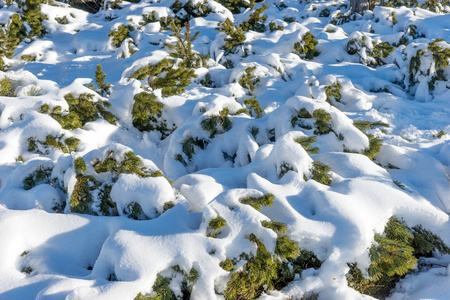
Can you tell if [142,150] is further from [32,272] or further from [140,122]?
[32,272]

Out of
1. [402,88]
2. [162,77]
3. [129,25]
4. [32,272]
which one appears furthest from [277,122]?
[129,25]

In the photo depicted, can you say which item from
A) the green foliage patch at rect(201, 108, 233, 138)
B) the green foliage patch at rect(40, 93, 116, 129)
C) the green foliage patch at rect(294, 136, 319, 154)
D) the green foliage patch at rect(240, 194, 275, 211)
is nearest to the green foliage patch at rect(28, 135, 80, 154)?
the green foliage patch at rect(40, 93, 116, 129)

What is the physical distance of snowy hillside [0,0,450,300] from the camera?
2.30 meters

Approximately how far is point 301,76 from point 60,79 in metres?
5.91

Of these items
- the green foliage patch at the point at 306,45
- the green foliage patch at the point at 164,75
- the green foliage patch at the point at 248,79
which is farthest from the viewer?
the green foliage patch at the point at 306,45

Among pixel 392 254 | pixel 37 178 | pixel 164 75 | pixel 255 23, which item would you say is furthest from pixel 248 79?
pixel 255 23

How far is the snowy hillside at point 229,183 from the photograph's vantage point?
2.30m

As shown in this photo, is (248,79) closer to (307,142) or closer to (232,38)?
(232,38)

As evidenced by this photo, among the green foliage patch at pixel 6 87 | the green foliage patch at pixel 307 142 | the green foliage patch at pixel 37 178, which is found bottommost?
the green foliage patch at pixel 37 178

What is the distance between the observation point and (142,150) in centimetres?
469

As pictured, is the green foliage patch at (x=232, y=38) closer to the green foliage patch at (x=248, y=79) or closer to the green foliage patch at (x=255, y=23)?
the green foliage patch at (x=248, y=79)

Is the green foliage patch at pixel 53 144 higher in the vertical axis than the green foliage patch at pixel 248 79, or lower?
lower

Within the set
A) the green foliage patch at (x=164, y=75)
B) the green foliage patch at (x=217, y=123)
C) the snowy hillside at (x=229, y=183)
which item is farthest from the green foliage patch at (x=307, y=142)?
the green foliage patch at (x=164, y=75)

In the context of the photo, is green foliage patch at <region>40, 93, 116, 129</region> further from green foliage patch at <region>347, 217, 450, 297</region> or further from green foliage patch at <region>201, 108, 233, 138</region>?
green foliage patch at <region>347, 217, 450, 297</region>
